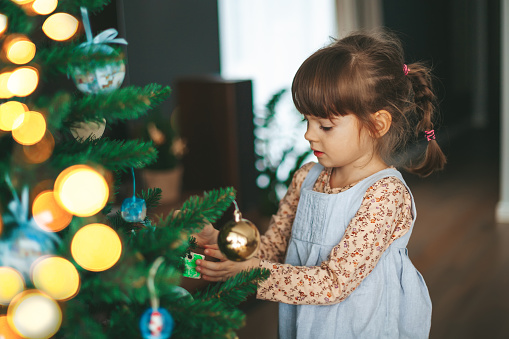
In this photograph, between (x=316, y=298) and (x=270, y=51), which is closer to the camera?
(x=316, y=298)

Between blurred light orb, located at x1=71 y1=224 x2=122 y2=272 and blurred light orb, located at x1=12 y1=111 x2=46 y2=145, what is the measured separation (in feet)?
0.38

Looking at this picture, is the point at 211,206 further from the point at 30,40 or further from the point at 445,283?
the point at 445,283

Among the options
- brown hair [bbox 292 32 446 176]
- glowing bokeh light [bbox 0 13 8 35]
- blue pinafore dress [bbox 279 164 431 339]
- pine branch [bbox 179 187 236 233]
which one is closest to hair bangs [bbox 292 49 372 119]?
brown hair [bbox 292 32 446 176]

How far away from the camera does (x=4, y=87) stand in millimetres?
654

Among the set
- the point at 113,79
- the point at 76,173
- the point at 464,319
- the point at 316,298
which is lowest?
the point at 464,319

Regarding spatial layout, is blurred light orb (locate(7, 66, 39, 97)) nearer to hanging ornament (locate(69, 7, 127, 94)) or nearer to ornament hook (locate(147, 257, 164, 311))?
hanging ornament (locate(69, 7, 127, 94))

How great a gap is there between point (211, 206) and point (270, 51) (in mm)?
3850

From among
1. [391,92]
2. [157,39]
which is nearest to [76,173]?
[391,92]

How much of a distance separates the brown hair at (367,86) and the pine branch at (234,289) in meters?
0.42

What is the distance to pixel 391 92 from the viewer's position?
122 centimetres

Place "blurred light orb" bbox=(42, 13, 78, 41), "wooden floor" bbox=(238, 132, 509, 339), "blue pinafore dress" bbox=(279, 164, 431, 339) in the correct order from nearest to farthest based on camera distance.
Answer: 1. "blurred light orb" bbox=(42, 13, 78, 41)
2. "blue pinafore dress" bbox=(279, 164, 431, 339)
3. "wooden floor" bbox=(238, 132, 509, 339)

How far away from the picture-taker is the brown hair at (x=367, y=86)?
1.14m

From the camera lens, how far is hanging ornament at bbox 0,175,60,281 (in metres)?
0.63

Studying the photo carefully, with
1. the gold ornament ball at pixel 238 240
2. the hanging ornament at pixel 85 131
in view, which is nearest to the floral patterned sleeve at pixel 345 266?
the gold ornament ball at pixel 238 240
